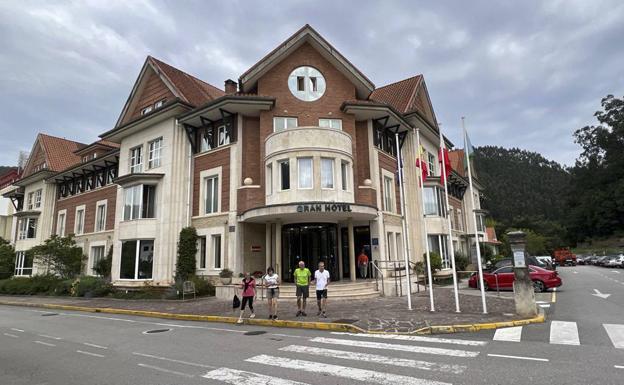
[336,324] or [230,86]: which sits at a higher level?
[230,86]

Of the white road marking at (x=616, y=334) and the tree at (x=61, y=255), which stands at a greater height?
the tree at (x=61, y=255)

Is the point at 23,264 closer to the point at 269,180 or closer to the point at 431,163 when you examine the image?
the point at 269,180

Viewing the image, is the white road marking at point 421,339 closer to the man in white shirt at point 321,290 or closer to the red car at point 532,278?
the man in white shirt at point 321,290

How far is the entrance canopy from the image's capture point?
59.1 feet

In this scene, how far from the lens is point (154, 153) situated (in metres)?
25.2

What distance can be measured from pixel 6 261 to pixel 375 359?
1698 inches

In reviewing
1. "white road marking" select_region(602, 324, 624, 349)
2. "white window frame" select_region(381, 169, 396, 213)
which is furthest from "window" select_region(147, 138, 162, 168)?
"white road marking" select_region(602, 324, 624, 349)

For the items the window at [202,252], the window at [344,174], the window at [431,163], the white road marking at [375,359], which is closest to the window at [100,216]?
the window at [202,252]

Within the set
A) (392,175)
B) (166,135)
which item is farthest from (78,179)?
(392,175)

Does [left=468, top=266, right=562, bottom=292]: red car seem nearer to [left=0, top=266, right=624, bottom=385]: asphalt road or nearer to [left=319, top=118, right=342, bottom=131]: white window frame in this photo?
[left=0, top=266, right=624, bottom=385]: asphalt road

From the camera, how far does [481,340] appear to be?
28.1 ft

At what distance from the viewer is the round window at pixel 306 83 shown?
22.5 metres

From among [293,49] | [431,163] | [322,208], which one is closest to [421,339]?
[322,208]

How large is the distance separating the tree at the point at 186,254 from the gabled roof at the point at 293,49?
9134 mm
